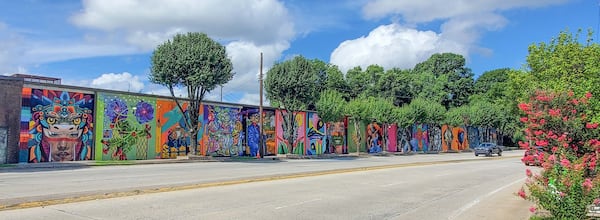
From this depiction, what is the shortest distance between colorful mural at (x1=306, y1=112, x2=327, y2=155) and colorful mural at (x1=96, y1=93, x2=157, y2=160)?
1765cm

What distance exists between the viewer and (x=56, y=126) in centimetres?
2789

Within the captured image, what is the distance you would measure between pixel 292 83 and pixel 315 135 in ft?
33.7

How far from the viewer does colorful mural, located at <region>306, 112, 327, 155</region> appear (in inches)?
1855

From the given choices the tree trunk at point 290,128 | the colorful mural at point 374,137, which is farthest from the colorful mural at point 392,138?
the tree trunk at point 290,128

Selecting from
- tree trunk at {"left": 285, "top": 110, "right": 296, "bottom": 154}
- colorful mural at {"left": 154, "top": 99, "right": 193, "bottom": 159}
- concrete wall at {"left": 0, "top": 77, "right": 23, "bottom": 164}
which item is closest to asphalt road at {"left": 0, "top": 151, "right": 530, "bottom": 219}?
concrete wall at {"left": 0, "top": 77, "right": 23, "bottom": 164}

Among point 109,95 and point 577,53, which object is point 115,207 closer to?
point 577,53

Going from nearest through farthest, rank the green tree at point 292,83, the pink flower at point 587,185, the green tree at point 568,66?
the pink flower at point 587,185 < the green tree at point 568,66 < the green tree at point 292,83

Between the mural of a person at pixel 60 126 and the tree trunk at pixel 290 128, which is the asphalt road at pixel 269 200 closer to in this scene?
the mural of a person at pixel 60 126

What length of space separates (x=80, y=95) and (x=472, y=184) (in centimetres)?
2287

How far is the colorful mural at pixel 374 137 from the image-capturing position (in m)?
54.8

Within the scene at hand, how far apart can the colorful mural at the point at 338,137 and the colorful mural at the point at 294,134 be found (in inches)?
165

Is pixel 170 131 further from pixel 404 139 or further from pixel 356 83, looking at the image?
pixel 356 83

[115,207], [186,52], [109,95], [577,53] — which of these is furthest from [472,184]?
[109,95]

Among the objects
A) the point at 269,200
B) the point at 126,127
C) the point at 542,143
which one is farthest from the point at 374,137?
the point at 542,143
